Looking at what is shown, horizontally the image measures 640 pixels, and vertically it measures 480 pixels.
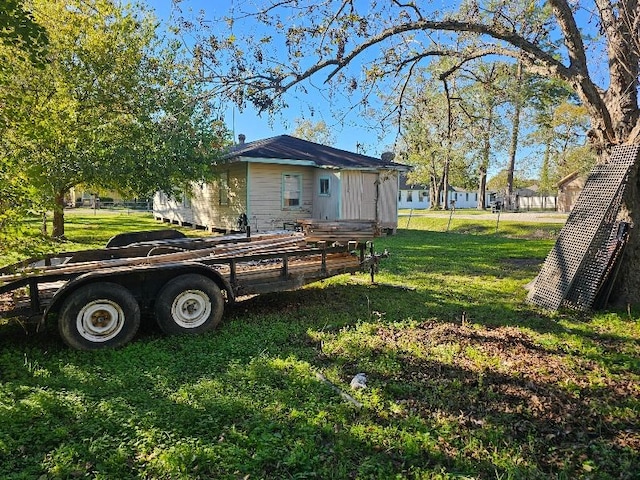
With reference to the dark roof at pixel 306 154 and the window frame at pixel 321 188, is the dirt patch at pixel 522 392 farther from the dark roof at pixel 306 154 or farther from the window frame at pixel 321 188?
the window frame at pixel 321 188

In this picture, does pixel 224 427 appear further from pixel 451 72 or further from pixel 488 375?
pixel 451 72

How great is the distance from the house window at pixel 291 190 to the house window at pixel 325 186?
2.84 feet

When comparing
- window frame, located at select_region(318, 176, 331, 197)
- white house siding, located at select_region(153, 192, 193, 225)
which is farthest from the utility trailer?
white house siding, located at select_region(153, 192, 193, 225)

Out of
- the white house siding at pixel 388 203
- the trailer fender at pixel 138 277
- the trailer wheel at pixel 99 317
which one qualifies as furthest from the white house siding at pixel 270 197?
the trailer wheel at pixel 99 317

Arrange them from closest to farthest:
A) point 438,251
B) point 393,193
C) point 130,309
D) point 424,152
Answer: point 130,309 < point 424,152 < point 438,251 < point 393,193

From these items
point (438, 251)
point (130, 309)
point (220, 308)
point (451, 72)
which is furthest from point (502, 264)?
point (130, 309)

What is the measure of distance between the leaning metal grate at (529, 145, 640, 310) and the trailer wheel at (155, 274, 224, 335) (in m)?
4.62

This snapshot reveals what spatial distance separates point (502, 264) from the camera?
1027cm

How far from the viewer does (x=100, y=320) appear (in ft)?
15.0

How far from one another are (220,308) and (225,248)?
1019mm

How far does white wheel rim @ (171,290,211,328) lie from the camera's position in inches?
196

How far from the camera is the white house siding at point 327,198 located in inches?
666

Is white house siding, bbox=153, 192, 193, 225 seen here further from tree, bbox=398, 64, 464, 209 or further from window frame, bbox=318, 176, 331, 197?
tree, bbox=398, 64, 464, 209

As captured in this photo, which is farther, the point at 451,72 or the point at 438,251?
the point at 438,251
